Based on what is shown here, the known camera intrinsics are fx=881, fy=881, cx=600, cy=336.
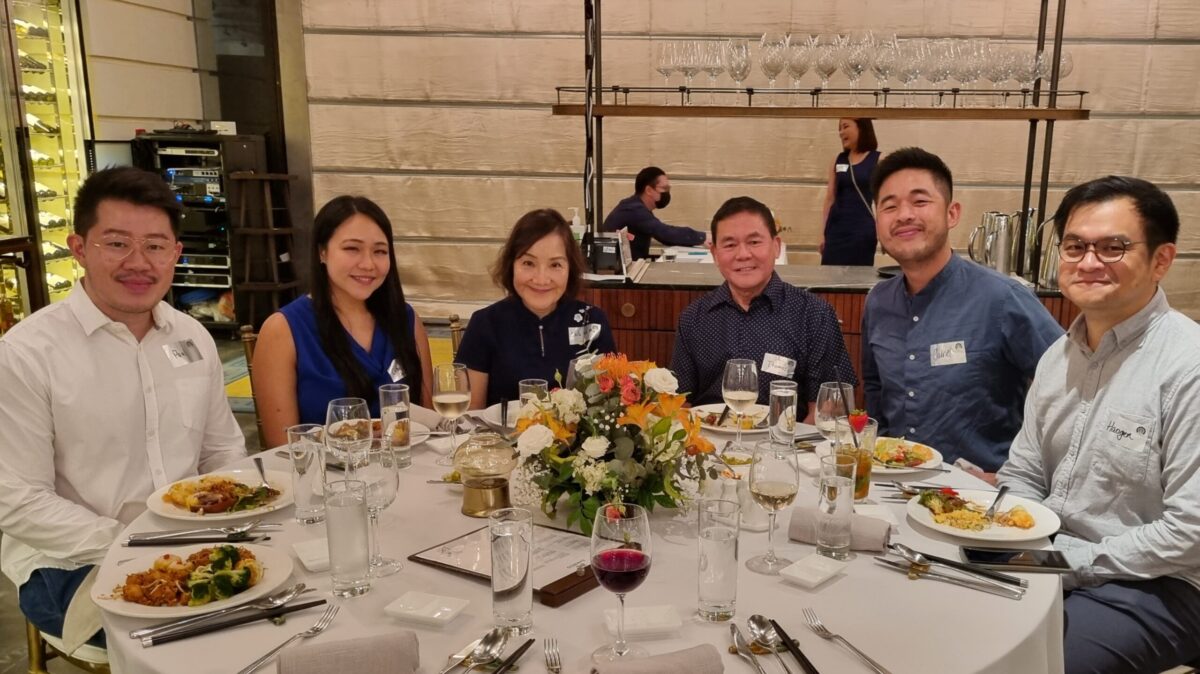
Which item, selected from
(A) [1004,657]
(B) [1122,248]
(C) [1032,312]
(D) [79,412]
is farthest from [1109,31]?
(D) [79,412]

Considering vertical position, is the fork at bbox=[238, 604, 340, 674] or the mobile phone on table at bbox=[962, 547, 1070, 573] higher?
the mobile phone on table at bbox=[962, 547, 1070, 573]

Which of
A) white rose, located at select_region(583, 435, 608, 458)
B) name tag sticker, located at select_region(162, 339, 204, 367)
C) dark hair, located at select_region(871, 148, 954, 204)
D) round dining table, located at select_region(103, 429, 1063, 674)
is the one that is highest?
dark hair, located at select_region(871, 148, 954, 204)

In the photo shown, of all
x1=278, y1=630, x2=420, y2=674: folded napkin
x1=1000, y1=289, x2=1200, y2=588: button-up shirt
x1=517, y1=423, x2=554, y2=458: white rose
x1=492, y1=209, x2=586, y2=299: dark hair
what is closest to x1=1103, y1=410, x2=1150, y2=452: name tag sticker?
x1=1000, y1=289, x2=1200, y2=588: button-up shirt

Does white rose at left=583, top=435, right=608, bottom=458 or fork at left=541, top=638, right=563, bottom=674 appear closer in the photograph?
fork at left=541, top=638, right=563, bottom=674

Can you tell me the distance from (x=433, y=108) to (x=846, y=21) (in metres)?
3.32

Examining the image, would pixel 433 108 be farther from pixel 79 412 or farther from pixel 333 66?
pixel 79 412

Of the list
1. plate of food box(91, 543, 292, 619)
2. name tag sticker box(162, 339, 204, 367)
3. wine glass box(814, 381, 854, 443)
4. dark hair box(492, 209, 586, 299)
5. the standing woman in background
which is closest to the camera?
plate of food box(91, 543, 292, 619)

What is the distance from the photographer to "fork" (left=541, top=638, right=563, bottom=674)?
4.15 ft

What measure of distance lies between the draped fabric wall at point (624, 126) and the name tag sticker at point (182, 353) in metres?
5.11

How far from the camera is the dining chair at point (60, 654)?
1.88 m

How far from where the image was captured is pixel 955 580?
1.54m

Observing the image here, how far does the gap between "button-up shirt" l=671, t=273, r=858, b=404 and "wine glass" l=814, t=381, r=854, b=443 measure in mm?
854

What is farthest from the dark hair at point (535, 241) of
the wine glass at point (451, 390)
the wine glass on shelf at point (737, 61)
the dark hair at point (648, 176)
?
the dark hair at point (648, 176)

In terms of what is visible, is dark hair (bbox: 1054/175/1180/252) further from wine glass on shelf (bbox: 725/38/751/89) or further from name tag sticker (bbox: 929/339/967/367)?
wine glass on shelf (bbox: 725/38/751/89)
